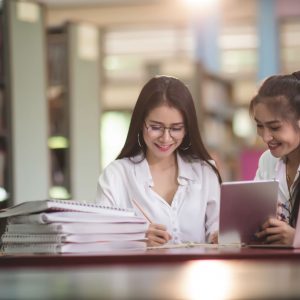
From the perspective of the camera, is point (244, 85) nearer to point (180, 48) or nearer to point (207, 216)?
point (180, 48)

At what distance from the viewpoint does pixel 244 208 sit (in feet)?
6.11

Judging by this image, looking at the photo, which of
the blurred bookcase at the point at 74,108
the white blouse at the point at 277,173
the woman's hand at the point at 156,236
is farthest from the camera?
the blurred bookcase at the point at 74,108

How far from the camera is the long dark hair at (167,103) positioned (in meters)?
2.17

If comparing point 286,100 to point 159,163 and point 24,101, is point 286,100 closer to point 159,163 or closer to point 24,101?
point 159,163

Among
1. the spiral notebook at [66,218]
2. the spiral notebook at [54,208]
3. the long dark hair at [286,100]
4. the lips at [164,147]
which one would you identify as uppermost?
the long dark hair at [286,100]

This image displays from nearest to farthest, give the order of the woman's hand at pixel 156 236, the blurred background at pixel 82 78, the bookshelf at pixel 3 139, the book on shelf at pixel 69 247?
the book on shelf at pixel 69 247
the woman's hand at pixel 156 236
the bookshelf at pixel 3 139
the blurred background at pixel 82 78

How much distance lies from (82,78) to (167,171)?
4153mm

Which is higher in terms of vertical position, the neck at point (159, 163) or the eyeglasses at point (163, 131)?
the eyeglasses at point (163, 131)

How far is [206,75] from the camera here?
7434 mm

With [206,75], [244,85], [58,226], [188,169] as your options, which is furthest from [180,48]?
[58,226]

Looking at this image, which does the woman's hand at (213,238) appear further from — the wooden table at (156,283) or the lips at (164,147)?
the wooden table at (156,283)

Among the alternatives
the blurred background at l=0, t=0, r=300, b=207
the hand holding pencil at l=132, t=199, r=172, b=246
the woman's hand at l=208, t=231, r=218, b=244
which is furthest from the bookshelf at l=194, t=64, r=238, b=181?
the hand holding pencil at l=132, t=199, r=172, b=246

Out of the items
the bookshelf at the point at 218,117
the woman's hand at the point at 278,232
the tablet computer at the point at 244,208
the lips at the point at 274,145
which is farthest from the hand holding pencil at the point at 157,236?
the bookshelf at the point at 218,117

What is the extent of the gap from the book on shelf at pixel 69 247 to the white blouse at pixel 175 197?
46 centimetres
